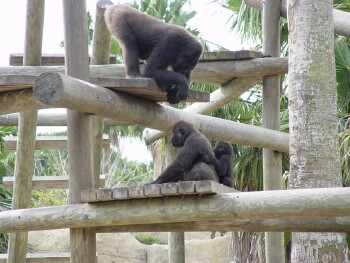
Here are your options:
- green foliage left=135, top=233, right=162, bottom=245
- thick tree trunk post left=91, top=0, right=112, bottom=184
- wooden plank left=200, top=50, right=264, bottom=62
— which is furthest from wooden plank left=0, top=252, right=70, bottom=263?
green foliage left=135, top=233, right=162, bottom=245

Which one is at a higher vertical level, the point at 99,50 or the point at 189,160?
the point at 99,50

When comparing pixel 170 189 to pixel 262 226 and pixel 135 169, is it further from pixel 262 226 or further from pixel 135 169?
pixel 135 169

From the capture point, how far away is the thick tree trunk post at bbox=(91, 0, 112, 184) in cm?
824

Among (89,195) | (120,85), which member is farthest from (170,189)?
(120,85)

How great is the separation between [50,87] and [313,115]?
7.94 feet

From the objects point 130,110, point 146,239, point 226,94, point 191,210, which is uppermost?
point 226,94

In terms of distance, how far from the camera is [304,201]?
17.5ft

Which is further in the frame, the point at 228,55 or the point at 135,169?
the point at 135,169

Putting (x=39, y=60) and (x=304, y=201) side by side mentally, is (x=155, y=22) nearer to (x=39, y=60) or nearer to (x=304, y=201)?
(x=39, y=60)

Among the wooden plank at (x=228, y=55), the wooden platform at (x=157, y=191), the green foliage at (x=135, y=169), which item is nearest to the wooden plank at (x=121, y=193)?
the wooden platform at (x=157, y=191)

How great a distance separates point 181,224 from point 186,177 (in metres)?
0.60

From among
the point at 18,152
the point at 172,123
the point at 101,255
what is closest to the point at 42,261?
the point at 18,152

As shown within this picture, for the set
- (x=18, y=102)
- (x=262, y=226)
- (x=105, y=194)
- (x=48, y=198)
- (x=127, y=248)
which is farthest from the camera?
(x=48, y=198)

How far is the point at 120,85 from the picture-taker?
261 inches
